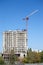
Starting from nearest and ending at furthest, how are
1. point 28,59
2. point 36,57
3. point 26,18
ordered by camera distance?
point 28,59
point 36,57
point 26,18

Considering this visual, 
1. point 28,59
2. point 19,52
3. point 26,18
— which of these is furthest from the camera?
point 19,52

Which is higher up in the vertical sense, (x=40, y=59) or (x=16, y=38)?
(x=16, y=38)

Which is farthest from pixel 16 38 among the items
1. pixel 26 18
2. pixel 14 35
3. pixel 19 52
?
pixel 26 18

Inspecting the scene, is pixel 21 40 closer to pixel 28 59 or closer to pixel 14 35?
pixel 14 35

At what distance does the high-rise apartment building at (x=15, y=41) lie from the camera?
218ft

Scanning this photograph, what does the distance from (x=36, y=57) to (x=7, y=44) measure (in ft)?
91.8

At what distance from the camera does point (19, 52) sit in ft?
212

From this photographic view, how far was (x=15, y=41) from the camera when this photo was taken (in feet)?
224

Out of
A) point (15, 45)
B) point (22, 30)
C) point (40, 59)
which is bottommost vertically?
point (40, 59)

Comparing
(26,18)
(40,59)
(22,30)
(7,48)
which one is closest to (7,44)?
(7,48)

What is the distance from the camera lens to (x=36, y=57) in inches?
1599

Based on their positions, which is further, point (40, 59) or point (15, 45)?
point (15, 45)

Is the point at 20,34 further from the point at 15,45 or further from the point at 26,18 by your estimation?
the point at 26,18

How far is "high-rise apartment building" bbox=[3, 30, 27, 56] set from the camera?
6631 centimetres
